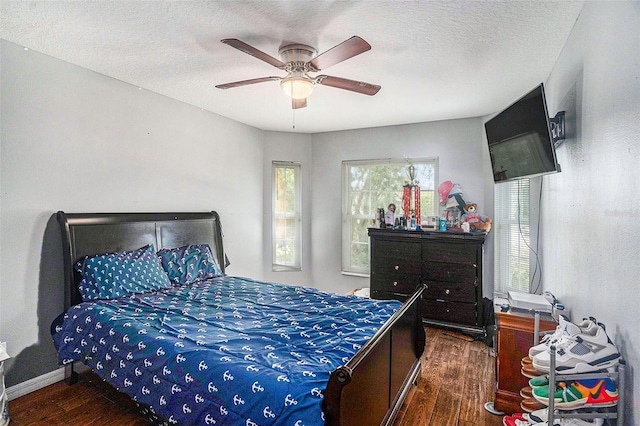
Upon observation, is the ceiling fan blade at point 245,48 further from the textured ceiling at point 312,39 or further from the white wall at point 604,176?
the white wall at point 604,176

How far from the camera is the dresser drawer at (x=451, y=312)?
3732mm

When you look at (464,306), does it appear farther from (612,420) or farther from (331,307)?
(612,420)

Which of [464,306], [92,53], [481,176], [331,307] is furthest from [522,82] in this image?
[92,53]

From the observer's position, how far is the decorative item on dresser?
12.3 feet

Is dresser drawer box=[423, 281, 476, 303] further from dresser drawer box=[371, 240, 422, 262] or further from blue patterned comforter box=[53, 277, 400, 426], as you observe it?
blue patterned comforter box=[53, 277, 400, 426]

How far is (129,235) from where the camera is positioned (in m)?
3.11

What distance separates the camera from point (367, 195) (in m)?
4.96

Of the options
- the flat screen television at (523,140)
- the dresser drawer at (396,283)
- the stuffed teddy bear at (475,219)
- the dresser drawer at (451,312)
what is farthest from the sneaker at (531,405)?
the stuffed teddy bear at (475,219)

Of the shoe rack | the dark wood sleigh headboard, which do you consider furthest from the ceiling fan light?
the shoe rack

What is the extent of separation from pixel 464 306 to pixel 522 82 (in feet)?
7.73

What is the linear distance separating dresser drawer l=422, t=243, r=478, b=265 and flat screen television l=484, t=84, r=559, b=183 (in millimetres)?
1155

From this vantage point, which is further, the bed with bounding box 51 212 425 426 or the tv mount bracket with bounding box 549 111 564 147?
the tv mount bracket with bounding box 549 111 564 147

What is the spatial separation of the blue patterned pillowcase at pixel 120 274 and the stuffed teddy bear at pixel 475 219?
3349 millimetres

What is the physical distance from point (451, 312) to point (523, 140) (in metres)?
2.23
